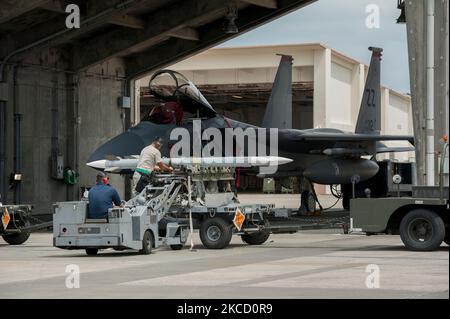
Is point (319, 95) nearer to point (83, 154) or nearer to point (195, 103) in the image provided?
point (83, 154)

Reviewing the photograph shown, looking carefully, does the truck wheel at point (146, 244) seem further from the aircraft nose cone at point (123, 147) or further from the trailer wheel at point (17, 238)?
the aircraft nose cone at point (123, 147)

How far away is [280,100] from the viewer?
31969 millimetres

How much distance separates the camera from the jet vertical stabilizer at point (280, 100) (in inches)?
1251

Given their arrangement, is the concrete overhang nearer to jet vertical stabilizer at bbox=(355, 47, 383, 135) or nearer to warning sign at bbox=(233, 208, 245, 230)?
jet vertical stabilizer at bbox=(355, 47, 383, 135)

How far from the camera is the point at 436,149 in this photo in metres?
15.5

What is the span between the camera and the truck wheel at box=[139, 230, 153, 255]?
604 inches

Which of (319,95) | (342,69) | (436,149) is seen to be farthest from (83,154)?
(342,69)

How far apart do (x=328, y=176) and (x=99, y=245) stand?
47.0 ft

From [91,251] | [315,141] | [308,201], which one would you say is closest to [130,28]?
[315,141]

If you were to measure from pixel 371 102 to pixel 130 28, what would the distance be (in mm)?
9740
